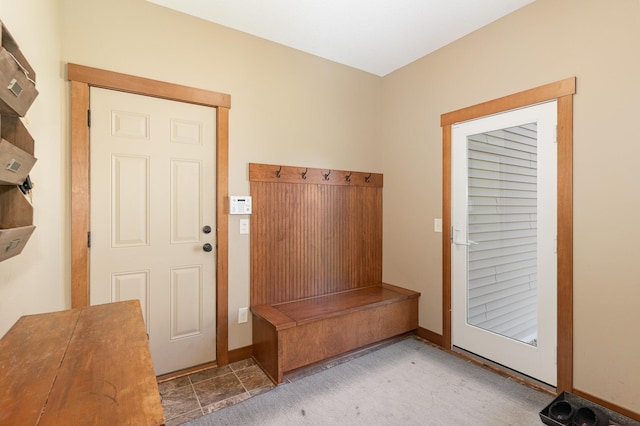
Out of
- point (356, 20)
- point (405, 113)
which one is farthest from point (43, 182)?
point (405, 113)

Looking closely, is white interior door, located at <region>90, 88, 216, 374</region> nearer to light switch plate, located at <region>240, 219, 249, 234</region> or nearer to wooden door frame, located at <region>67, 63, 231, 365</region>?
wooden door frame, located at <region>67, 63, 231, 365</region>

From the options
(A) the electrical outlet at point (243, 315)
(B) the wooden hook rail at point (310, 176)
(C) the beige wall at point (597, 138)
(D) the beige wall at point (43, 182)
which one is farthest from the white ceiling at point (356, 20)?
(A) the electrical outlet at point (243, 315)

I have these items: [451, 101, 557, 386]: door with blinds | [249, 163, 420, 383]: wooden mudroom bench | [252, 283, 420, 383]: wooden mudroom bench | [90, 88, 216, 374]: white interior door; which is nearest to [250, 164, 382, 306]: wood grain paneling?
[249, 163, 420, 383]: wooden mudroom bench

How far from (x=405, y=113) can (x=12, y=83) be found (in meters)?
2.94

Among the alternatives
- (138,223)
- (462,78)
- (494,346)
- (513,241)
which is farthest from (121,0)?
(494,346)

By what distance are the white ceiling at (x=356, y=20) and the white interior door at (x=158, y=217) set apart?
2.45 ft

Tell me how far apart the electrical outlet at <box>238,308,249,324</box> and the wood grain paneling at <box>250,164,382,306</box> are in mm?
83

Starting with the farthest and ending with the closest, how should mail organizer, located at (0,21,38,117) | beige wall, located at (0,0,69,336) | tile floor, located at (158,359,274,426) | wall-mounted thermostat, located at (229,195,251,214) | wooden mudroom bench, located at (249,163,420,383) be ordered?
wall-mounted thermostat, located at (229,195,251,214) < wooden mudroom bench, located at (249,163,420,383) < tile floor, located at (158,359,274,426) < beige wall, located at (0,0,69,336) < mail organizer, located at (0,21,38,117)

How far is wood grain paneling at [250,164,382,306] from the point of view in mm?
2688

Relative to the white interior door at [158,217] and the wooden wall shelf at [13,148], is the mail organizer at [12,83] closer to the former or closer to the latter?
the wooden wall shelf at [13,148]

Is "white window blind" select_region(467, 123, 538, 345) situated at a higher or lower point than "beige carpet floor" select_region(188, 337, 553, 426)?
higher

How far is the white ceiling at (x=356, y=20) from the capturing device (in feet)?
7.39

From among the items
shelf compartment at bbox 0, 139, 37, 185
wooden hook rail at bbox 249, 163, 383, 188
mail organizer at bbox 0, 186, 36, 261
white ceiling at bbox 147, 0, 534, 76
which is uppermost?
white ceiling at bbox 147, 0, 534, 76

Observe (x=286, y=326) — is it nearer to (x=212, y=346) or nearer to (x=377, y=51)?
(x=212, y=346)
